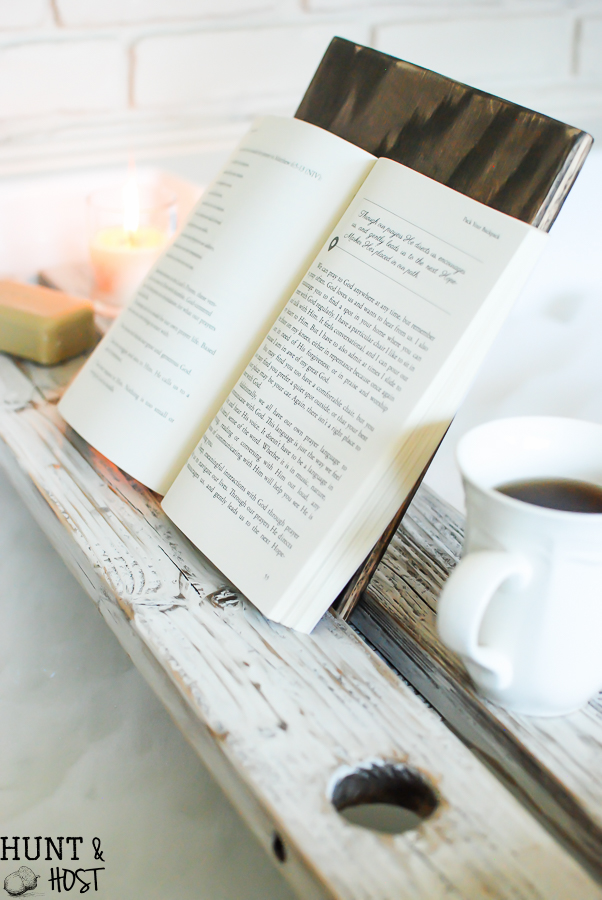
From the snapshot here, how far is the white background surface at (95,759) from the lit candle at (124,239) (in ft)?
0.80

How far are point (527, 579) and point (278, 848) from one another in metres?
0.15

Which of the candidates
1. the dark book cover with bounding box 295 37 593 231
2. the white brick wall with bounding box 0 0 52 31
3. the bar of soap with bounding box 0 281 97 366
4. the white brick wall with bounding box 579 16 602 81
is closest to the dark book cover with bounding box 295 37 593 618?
the dark book cover with bounding box 295 37 593 231

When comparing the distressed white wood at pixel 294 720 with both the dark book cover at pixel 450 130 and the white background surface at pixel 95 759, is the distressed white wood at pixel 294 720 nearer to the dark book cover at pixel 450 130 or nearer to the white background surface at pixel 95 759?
the white background surface at pixel 95 759

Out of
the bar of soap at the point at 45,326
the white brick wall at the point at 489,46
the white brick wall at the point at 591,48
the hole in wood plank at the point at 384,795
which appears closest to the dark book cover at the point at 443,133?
the hole in wood plank at the point at 384,795

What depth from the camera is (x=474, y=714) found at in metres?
0.37

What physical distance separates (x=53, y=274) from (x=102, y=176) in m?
0.16

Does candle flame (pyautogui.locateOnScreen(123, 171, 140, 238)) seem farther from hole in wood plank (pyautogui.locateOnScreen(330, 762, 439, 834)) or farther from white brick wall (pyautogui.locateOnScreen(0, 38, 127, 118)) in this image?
hole in wood plank (pyautogui.locateOnScreen(330, 762, 439, 834))

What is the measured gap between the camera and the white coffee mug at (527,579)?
0.31m

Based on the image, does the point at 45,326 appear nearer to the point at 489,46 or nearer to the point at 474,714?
the point at 474,714

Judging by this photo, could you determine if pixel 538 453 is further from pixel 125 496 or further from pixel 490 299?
pixel 125 496

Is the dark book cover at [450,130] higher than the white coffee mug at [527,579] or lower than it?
higher

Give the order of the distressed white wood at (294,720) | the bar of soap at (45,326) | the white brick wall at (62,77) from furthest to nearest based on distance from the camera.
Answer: the white brick wall at (62,77)
the bar of soap at (45,326)
the distressed white wood at (294,720)

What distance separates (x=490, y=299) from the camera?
0.37 metres

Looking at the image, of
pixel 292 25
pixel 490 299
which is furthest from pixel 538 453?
pixel 292 25
